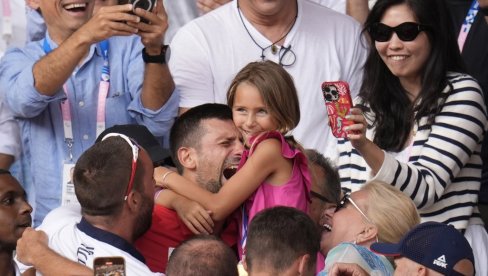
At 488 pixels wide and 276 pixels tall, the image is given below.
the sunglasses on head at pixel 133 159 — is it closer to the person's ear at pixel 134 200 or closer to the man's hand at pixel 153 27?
the person's ear at pixel 134 200

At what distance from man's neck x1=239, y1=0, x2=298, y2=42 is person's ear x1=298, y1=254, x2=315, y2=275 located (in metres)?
2.32

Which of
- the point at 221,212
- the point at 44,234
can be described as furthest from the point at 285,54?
the point at 44,234

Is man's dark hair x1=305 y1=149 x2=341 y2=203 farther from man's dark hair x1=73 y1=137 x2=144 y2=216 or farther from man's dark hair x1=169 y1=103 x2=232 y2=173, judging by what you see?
man's dark hair x1=73 y1=137 x2=144 y2=216

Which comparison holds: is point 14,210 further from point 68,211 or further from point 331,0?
point 331,0

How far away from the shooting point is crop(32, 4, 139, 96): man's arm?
6.36m

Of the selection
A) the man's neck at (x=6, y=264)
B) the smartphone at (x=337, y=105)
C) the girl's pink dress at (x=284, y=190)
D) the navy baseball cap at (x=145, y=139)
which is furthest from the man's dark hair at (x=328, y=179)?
the man's neck at (x=6, y=264)

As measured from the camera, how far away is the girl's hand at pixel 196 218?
5742 millimetres

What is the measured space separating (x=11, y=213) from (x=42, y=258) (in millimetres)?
757

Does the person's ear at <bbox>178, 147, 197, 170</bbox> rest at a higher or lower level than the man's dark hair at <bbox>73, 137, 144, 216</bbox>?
lower

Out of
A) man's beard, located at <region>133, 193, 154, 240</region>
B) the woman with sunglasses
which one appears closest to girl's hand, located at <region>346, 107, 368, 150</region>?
the woman with sunglasses

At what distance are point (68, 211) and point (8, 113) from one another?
1506 mm

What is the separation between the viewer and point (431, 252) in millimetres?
4973

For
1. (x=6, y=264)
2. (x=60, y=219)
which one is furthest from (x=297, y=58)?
(x=6, y=264)

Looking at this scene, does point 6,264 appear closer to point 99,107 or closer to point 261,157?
point 99,107
